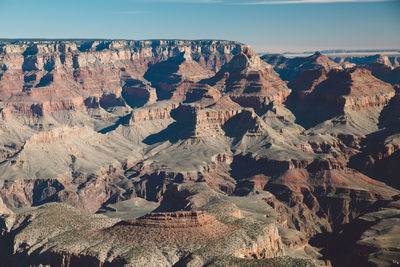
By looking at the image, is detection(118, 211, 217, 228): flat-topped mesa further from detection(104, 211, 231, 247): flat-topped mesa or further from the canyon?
the canyon

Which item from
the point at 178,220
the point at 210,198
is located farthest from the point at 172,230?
the point at 210,198

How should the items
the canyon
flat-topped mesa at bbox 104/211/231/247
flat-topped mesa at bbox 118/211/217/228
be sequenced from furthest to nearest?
flat-topped mesa at bbox 118/211/217/228 → the canyon → flat-topped mesa at bbox 104/211/231/247

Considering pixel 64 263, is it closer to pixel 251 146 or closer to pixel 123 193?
pixel 123 193

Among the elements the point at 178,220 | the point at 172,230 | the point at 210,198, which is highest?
the point at 178,220

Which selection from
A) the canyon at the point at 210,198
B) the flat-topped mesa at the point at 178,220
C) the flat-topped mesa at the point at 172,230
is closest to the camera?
the flat-topped mesa at the point at 172,230

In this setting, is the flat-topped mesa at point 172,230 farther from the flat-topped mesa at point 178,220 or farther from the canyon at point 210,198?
the canyon at point 210,198

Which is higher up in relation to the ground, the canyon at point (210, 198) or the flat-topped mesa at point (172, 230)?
the flat-topped mesa at point (172, 230)

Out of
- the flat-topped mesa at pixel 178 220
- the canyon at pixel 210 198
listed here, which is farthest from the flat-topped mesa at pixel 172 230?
the canyon at pixel 210 198

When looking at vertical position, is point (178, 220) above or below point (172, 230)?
above

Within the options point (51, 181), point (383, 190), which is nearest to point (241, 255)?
point (383, 190)

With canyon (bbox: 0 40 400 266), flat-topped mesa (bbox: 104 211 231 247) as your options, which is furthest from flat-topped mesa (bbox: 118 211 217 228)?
canyon (bbox: 0 40 400 266)

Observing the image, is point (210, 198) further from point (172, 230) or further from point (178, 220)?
point (172, 230)
